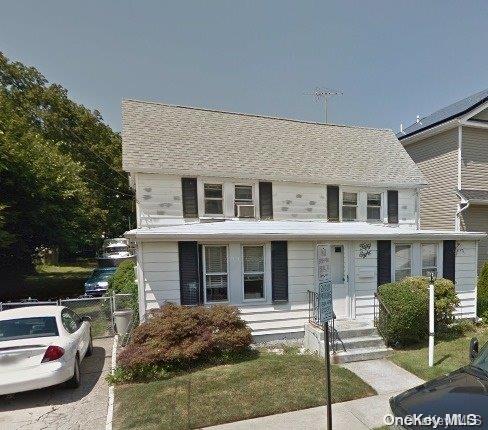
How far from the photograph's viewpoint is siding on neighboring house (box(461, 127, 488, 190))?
1398 cm

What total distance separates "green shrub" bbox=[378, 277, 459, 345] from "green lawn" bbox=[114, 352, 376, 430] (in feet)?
7.37

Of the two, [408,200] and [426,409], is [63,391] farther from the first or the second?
[408,200]

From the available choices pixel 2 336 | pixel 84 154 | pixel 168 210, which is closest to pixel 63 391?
pixel 2 336

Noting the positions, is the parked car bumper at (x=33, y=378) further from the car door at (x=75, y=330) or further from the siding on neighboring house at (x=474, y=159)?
the siding on neighboring house at (x=474, y=159)

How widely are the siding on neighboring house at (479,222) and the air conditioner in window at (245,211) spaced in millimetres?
9770

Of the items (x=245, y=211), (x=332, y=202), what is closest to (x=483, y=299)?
(x=332, y=202)

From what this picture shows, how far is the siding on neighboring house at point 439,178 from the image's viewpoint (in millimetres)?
14148

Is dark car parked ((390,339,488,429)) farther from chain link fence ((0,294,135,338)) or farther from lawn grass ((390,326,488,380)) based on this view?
chain link fence ((0,294,135,338))

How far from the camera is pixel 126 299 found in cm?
986

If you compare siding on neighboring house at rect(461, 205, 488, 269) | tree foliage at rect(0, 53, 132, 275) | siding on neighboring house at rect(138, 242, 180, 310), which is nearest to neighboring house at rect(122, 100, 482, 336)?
siding on neighboring house at rect(138, 242, 180, 310)

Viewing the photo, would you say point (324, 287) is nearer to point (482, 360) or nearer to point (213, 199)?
point (482, 360)

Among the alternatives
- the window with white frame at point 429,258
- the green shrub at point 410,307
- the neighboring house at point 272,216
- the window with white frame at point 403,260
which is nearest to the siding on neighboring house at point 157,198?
the neighboring house at point 272,216

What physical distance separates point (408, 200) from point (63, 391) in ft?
44.4

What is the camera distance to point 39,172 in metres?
15.4
